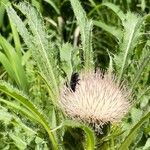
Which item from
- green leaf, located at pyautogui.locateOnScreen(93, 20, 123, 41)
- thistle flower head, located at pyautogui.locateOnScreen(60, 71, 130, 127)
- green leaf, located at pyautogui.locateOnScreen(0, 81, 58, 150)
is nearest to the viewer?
green leaf, located at pyautogui.locateOnScreen(0, 81, 58, 150)

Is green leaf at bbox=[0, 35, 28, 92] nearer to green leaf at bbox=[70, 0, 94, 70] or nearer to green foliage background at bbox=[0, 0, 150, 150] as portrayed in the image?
green foliage background at bbox=[0, 0, 150, 150]

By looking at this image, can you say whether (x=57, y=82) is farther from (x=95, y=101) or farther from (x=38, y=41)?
(x=95, y=101)

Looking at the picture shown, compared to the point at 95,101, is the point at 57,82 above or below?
above

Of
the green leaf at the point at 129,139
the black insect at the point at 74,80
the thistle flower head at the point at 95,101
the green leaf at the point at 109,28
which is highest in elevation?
the green leaf at the point at 109,28

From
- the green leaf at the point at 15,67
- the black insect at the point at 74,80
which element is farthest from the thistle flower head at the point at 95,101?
the green leaf at the point at 15,67

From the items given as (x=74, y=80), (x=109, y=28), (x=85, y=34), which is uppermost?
(x=109, y=28)

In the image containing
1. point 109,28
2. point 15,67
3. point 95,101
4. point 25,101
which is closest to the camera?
point 25,101

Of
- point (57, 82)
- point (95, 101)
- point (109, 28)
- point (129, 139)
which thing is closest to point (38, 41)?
point (57, 82)

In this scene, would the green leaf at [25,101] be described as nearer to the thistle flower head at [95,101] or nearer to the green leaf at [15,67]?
the thistle flower head at [95,101]

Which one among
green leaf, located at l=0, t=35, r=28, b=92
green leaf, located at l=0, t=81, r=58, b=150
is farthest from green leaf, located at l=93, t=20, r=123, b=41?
green leaf, located at l=0, t=81, r=58, b=150

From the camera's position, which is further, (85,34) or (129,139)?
(85,34)
